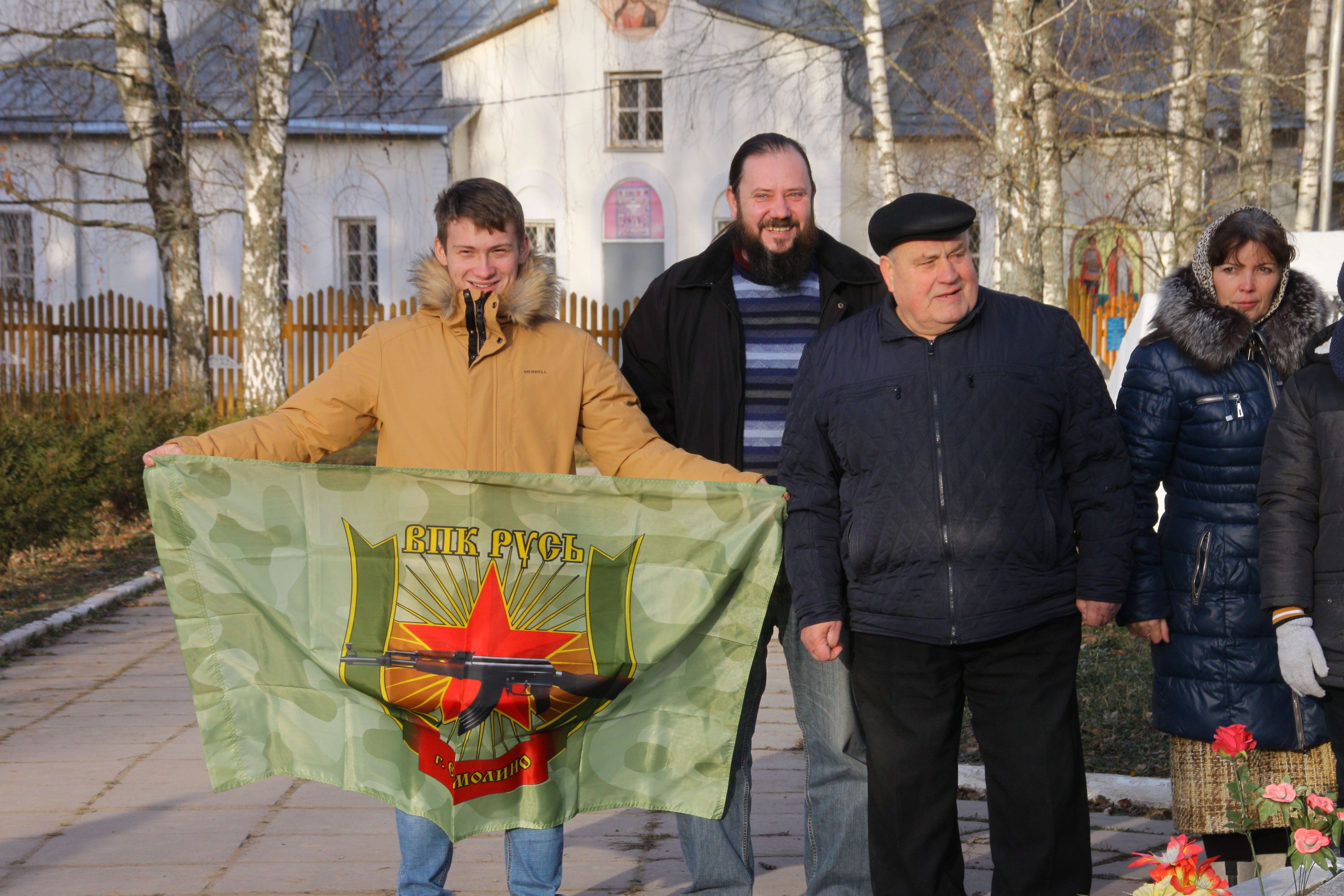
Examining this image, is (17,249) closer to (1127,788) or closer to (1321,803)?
(1127,788)

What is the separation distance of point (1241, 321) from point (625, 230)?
2433 centimetres

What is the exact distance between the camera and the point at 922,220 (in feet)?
10.9

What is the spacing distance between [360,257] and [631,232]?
5.81 m

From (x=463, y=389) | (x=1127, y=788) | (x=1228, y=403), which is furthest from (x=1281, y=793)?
(x=1127, y=788)

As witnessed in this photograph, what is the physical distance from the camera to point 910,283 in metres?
3.40

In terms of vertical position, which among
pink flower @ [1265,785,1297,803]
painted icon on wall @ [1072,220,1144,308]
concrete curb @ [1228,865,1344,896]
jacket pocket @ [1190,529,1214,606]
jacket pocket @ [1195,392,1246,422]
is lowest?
concrete curb @ [1228,865,1344,896]

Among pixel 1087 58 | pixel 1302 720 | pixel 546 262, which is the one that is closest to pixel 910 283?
pixel 546 262

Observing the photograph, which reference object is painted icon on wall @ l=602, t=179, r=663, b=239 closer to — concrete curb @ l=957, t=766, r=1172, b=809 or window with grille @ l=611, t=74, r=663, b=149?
window with grille @ l=611, t=74, r=663, b=149

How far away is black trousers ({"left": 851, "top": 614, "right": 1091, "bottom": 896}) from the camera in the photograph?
3.42 m

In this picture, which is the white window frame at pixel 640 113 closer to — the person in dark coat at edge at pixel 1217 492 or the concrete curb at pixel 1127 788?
the concrete curb at pixel 1127 788

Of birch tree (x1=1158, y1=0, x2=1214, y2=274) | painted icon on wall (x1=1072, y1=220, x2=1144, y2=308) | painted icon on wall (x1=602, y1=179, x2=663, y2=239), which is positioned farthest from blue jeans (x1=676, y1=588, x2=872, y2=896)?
painted icon on wall (x1=602, y1=179, x2=663, y2=239)

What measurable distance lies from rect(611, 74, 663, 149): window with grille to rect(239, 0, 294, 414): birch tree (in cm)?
1214

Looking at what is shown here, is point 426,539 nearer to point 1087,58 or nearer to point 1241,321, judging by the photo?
point 1241,321

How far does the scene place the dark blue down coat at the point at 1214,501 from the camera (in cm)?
375
